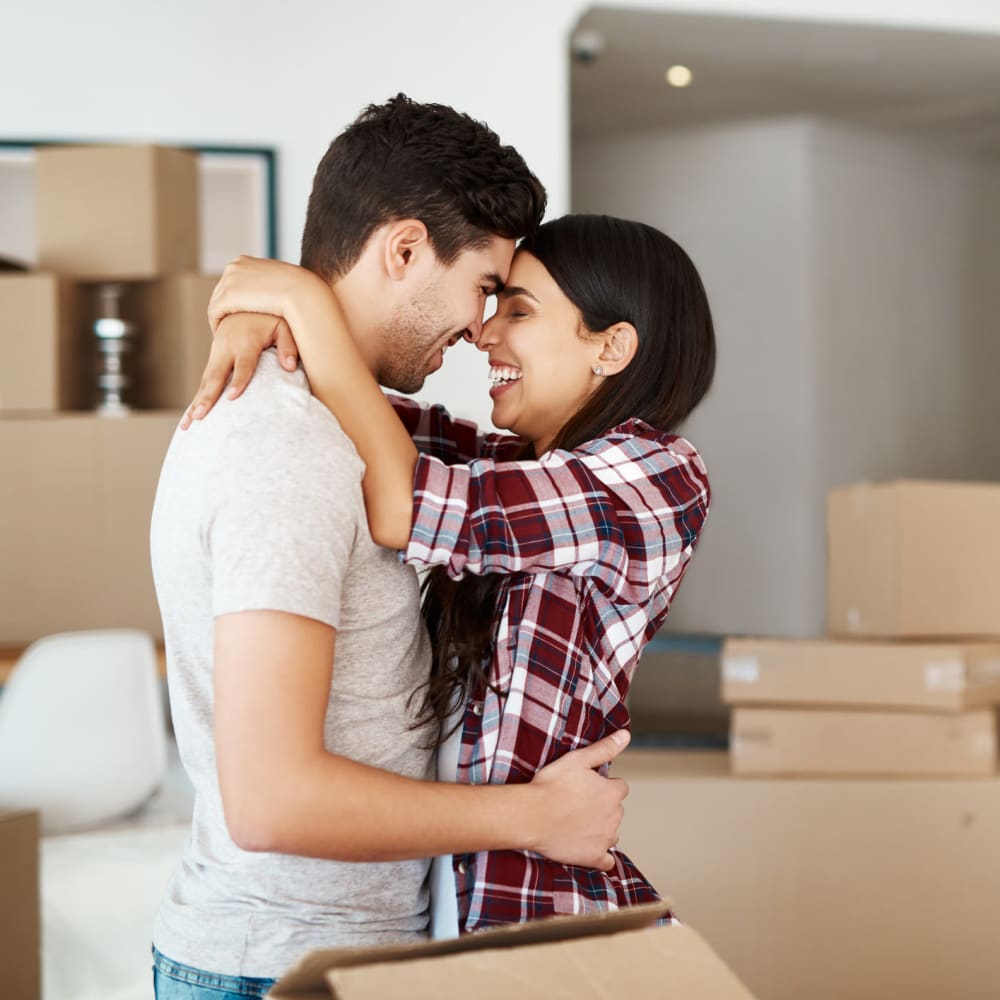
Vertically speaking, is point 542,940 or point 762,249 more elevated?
point 762,249

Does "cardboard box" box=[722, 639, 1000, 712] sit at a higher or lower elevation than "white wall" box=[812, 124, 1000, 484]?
lower

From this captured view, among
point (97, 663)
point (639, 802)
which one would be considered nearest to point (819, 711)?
point (639, 802)

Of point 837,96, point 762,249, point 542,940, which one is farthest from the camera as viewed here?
point 762,249

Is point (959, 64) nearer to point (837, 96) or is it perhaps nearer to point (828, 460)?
point (837, 96)

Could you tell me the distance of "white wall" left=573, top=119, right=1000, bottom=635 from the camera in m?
5.57

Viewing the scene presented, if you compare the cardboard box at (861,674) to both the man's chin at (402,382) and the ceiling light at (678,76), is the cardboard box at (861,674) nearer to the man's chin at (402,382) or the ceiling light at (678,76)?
the man's chin at (402,382)

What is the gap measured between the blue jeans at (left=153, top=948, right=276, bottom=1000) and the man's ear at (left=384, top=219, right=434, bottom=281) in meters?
0.61

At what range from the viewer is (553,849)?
3.28 feet

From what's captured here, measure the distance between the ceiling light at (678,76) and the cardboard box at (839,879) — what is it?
2717 millimetres

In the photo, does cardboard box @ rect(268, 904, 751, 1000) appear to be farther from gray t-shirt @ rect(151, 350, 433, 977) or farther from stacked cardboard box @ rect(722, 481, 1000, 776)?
stacked cardboard box @ rect(722, 481, 1000, 776)

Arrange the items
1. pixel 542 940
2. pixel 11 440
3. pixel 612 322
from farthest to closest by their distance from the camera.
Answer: pixel 11 440
pixel 612 322
pixel 542 940

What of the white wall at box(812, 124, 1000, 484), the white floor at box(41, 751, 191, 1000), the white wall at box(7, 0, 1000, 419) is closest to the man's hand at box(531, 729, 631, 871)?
the white floor at box(41, 751, 191, 1000)

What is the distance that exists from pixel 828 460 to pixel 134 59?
11.4ft

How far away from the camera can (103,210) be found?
3.21 meters
